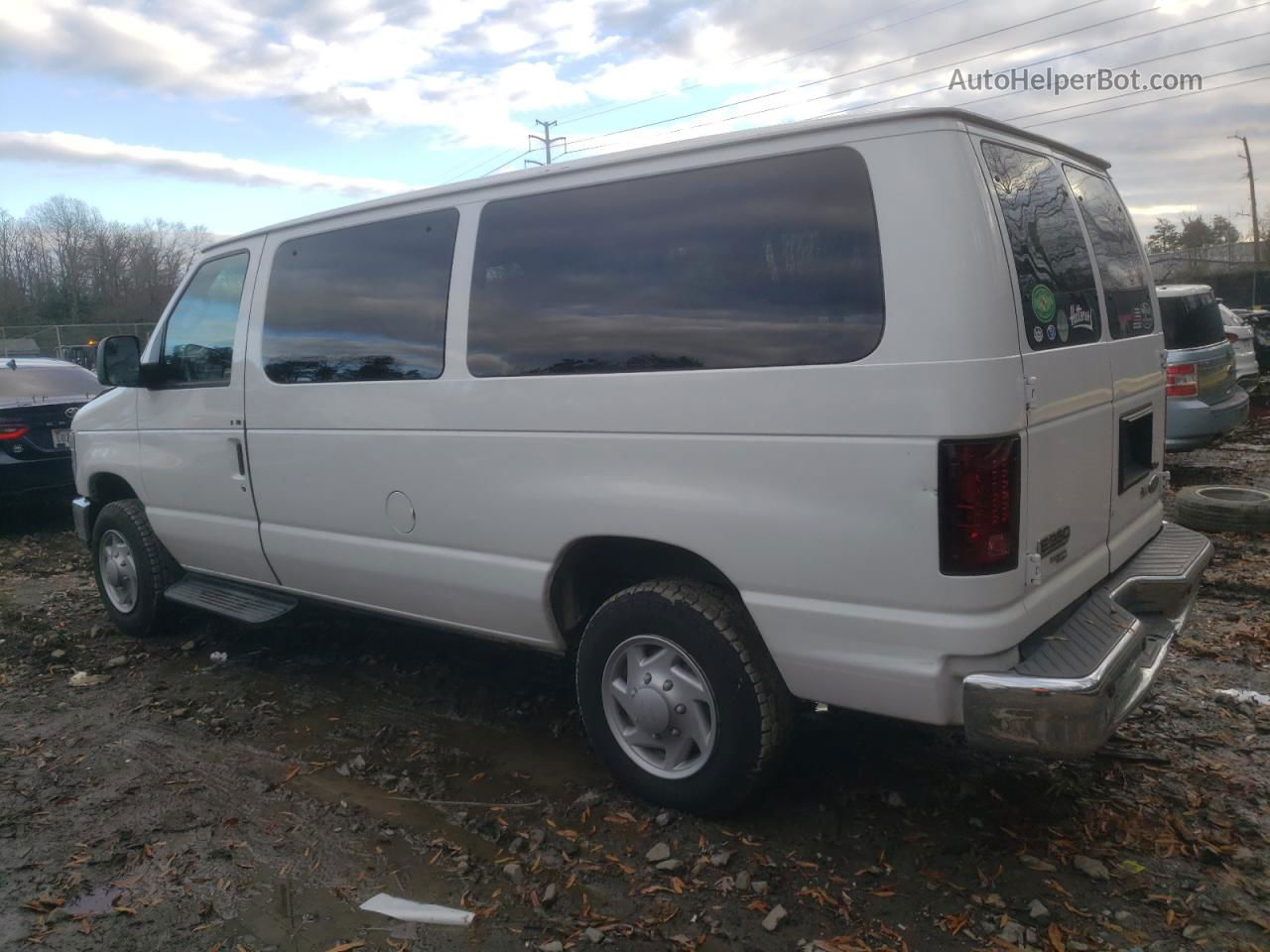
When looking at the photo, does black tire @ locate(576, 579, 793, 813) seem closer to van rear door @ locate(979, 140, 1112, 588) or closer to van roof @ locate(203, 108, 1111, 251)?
van rear door @ locate(979, 140, 1112, 588)

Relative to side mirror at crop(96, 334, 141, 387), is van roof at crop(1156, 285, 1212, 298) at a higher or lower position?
higher

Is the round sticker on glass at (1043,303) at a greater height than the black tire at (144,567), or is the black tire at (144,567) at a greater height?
the round sticker on glass at (1043,303)

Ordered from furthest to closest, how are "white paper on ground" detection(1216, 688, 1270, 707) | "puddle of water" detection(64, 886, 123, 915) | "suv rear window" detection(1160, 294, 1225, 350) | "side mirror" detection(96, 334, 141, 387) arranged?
"suv rear window" detection(1160, 294, 1225, 350) < "side mirror" detection(96, 334, 141, 387) < "white paper on ground" detection(1216, 688, 1270, 707) < "puddle of water" detection(64, 886, 123, 915)

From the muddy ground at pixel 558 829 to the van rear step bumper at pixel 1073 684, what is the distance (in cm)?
52

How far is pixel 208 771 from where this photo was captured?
3984mm

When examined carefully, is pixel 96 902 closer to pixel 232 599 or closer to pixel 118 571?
pixel 232 599

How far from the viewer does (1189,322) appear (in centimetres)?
852

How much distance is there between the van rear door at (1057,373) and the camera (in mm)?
2834

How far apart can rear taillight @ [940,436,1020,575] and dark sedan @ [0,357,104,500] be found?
779 cm

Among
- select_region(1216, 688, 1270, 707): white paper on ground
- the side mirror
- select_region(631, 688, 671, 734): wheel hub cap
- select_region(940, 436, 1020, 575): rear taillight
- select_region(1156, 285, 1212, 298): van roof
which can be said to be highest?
select_region(1156, 285, 1212, 298): van roof

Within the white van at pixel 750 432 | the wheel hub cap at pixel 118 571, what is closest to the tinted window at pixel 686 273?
the white van at pixel 750 432

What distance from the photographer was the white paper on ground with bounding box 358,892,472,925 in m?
2.95

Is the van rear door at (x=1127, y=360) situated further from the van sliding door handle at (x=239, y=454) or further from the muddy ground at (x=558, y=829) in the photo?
the van sliding door handle at (x=239, y=454)

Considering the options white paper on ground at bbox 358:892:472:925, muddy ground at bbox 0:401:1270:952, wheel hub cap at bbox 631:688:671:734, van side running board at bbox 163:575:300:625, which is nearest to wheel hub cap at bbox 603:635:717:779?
wheel hub cap at bbox 631:688:671:734
